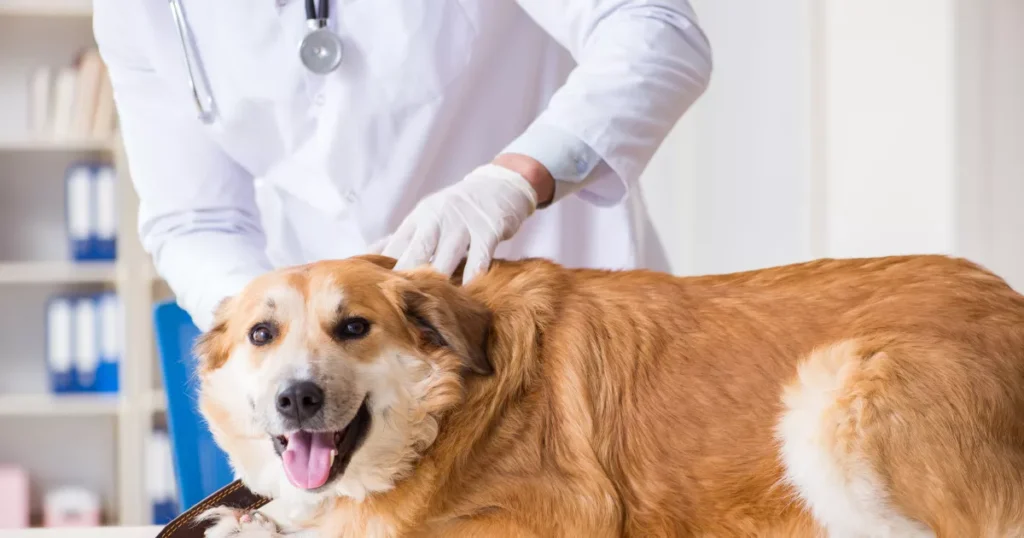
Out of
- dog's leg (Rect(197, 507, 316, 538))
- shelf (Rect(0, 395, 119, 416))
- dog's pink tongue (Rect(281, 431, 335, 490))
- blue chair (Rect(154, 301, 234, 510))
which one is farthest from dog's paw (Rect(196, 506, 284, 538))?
shelf (Rect(0, 395, 119, 416))

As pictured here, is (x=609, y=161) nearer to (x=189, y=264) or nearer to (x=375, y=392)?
(x=375, y=392)

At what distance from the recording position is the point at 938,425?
102 cm

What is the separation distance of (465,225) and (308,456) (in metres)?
0.39

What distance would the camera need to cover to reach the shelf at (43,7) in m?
3.89

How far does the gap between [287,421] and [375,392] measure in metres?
0.11

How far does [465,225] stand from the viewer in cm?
131

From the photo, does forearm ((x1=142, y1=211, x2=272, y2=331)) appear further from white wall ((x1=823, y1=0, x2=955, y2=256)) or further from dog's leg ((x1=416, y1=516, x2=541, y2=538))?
white wall ((x1=823, y1=0, x2=955, y2=256))

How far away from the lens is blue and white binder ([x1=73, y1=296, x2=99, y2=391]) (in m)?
3.93

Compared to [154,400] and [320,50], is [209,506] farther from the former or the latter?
[154,400]

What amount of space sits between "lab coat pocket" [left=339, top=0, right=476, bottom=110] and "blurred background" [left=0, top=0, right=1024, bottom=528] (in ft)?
2.15

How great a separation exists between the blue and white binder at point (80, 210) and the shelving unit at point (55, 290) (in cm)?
7

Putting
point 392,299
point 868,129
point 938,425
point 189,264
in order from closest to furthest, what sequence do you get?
point 938,425, point 392,299, point 189,264, point 868,129

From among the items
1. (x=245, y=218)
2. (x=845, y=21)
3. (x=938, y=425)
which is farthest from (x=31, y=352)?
(x=938, y=425)

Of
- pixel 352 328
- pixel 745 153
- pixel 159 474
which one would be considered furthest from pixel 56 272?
pixel 352 328
